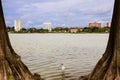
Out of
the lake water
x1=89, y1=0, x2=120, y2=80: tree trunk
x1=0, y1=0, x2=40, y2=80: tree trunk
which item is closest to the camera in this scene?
x1=0, y1=0, x2=40, y2=80: tree trunk

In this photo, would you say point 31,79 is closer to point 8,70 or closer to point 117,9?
point 8,70

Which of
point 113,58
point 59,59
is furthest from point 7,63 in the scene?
point 59,59

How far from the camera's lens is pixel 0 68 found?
10.3 meters

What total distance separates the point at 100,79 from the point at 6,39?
11.3 feet

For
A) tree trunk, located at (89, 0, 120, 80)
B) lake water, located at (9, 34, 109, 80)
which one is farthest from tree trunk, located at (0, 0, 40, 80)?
lake water, located at (9, 34, 109, 80)

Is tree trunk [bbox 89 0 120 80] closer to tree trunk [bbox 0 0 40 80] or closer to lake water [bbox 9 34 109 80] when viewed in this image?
tree trunk [bbox 0 0 40 80]

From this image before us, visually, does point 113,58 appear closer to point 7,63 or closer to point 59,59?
point 7,63

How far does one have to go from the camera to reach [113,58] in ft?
35.2

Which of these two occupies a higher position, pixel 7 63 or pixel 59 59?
pixel 7 63

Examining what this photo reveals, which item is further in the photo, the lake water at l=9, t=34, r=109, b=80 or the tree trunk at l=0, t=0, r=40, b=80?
the lake water at l=9, t=34, r=109, b=80

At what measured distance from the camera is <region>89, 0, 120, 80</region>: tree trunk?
10.6 m

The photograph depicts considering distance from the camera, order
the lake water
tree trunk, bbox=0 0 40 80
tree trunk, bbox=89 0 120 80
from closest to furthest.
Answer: tree trunk, bbox=0 0 40 80, tree trunk, bbox=89 0 120 80, the lake water

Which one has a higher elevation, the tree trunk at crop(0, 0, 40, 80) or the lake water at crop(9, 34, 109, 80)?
the tree trunk at crop(0, 0, 40, 80)

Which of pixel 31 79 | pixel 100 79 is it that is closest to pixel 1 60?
pixel 31 79
